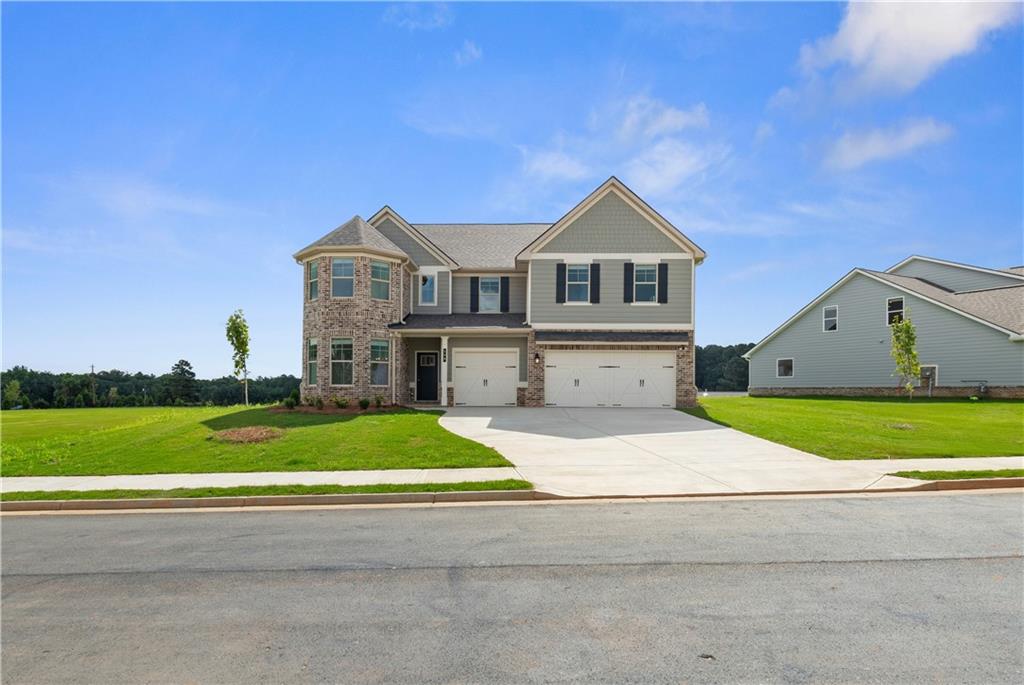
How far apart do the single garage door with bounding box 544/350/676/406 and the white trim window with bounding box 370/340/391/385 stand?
664 cm

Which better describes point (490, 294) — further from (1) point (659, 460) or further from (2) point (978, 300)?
(2) point (978, 300)

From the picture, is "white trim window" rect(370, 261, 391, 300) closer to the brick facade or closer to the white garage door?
the brick facade

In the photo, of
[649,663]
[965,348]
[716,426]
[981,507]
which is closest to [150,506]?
[649,663]

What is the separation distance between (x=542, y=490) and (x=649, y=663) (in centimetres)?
615

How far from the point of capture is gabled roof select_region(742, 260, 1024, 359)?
2828 cm

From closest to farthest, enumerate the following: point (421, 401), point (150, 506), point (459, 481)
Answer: point (150, 506), point (459, 481), point (421, 401)

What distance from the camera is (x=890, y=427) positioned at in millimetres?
18156

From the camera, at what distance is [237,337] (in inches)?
1178

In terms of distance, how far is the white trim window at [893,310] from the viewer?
32.0 metres

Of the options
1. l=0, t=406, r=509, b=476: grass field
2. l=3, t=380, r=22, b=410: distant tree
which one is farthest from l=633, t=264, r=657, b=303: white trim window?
l=3, t=380, r=22, b=410: distant tree

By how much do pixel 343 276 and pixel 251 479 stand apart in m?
13.0

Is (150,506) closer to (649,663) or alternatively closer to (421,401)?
(649,663)

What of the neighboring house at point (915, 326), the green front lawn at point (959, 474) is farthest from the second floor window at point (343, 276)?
the neighboring house at point (915, 326)

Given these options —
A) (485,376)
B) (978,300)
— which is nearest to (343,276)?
(485,376)
